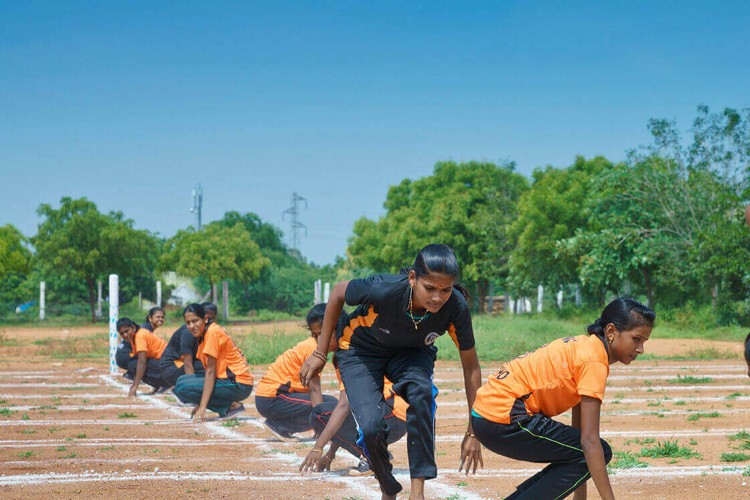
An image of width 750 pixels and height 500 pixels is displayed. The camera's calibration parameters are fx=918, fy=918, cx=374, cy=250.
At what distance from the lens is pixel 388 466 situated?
572 centimetres

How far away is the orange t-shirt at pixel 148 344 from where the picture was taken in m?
14.4

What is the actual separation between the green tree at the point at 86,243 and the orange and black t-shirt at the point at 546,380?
42.4m

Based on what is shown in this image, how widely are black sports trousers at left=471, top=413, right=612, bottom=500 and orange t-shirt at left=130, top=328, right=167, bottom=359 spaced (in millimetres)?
Result: 10238

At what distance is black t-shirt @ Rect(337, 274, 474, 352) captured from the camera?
5453mm

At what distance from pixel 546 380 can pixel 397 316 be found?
3.23ft

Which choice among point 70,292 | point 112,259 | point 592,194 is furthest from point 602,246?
point 70,292

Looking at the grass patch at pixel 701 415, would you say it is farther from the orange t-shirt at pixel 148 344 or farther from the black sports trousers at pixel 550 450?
the orange t-shirt at pixel 148 344

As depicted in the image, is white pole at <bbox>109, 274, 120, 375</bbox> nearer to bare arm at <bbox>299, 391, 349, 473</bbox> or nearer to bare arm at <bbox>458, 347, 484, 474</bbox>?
bare arm at <bbox>299, 391, 349, 473</bbox>

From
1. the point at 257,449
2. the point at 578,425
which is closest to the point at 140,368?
the point at 257,449

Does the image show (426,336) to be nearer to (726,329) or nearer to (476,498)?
(476,498)

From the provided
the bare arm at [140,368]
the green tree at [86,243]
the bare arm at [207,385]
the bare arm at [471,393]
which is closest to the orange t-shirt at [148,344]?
the bare arm at [140,368]

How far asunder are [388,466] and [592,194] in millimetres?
31468

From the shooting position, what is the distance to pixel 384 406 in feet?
19.0

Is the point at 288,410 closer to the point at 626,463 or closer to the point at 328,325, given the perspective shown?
the point at 626,463
